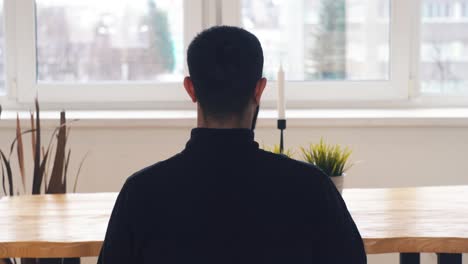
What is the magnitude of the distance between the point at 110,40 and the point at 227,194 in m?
2.19

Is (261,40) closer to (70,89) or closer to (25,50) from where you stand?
(70,89)

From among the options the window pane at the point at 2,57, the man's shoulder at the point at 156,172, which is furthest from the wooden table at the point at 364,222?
the window pane at the point at 2,57

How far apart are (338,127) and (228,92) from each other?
1.79 meters

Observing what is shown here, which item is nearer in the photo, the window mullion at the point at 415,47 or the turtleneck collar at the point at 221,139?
the turtleneck collar at the point at 221,139

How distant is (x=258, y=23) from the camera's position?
3.28 metres

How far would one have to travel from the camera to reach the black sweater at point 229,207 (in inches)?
48.8

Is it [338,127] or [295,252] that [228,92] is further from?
[338,127]

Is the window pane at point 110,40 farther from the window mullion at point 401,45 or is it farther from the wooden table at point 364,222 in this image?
the wooden table at point 364,222

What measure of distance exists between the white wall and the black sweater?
1.72 metres

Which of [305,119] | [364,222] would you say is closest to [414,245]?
[364,222]

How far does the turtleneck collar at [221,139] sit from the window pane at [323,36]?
2.04 m

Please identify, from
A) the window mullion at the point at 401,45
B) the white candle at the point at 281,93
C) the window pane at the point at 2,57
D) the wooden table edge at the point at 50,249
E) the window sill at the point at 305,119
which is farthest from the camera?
the window pane at the point at 2,57

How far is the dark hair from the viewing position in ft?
4.11

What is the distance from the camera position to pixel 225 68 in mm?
1252
